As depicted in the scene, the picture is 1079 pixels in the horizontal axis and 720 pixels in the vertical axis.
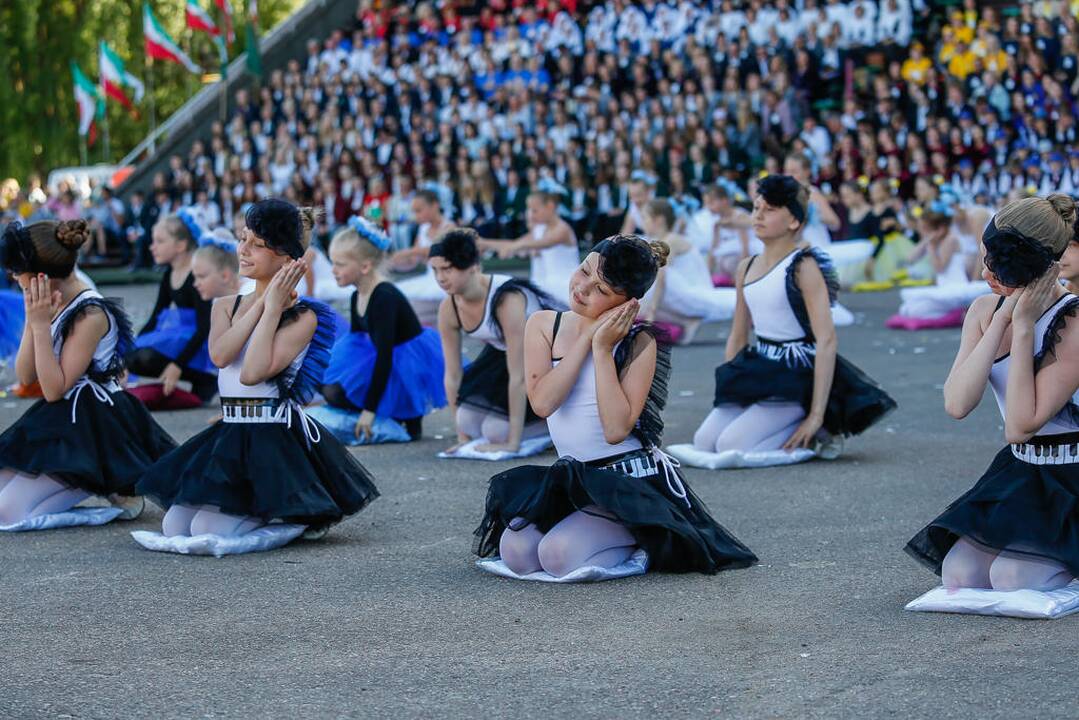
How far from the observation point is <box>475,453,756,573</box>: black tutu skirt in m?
5.29

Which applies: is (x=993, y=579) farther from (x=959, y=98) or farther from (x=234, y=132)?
(x=234, y=132)

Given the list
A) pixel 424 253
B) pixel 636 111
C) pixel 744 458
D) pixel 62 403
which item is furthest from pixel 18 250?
pixel 636 111

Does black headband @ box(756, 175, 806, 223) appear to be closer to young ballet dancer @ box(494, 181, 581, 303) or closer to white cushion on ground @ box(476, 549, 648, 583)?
white cushion on ground @ box(476, 549, 648, 583)

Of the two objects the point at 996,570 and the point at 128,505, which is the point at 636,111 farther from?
the point at 996,570

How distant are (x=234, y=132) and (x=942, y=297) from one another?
54.5 ft

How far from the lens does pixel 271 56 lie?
30.6m

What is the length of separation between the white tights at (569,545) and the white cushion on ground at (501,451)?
2.66m

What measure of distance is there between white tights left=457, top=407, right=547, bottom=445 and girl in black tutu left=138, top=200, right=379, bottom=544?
2238 mm

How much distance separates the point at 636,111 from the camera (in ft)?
77.6

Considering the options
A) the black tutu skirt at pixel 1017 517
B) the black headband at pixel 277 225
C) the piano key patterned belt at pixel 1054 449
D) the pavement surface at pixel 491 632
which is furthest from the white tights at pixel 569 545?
the black headband at pixel 277 225

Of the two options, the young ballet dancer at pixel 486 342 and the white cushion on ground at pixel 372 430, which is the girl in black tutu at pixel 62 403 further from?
the white cushion on ground at pixel 372 430

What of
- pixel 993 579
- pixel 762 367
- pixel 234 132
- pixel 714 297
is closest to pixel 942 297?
pixel 714 297

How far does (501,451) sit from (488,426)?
315 mm

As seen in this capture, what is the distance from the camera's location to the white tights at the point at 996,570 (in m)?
4.74
